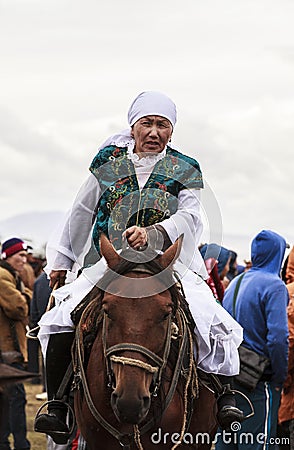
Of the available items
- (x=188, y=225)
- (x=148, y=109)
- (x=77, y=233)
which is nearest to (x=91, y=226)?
(x=77, y=233)

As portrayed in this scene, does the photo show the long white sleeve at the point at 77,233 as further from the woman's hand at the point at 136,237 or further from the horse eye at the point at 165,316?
the horse eye at the point at 165,316

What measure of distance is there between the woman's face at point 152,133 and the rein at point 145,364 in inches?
47.3

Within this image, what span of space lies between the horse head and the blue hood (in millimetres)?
2889

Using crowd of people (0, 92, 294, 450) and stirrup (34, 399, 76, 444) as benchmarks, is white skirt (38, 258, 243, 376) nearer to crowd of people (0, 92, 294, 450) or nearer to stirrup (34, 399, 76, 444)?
crowd of people (0, 92, 294, 450)

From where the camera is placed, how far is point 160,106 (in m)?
7.38

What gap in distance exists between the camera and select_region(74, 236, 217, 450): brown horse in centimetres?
609

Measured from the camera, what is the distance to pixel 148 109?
736cm

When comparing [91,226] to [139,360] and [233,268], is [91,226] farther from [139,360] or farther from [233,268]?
[233,268]

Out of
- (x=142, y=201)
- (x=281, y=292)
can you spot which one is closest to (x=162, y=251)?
(x=142, y=201)

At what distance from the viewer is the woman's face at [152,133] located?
7352mm

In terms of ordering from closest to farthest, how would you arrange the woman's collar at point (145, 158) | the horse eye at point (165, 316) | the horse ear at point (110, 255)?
the horse eye at point (165, 316) → the horse ear at point (110, 255) → the woman's collar at point (145, 158)

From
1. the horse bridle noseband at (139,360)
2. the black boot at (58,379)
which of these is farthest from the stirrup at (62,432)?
the horse bridle noseband at (139,360)

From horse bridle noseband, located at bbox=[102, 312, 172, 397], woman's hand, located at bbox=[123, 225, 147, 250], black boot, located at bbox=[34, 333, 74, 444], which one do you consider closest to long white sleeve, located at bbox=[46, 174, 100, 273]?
black boot, located at bbox=[34, 333, 74, 444]

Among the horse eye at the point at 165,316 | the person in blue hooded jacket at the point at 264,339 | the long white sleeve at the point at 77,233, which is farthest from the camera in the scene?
the person in blue hooded jacket at the point at 264,339
